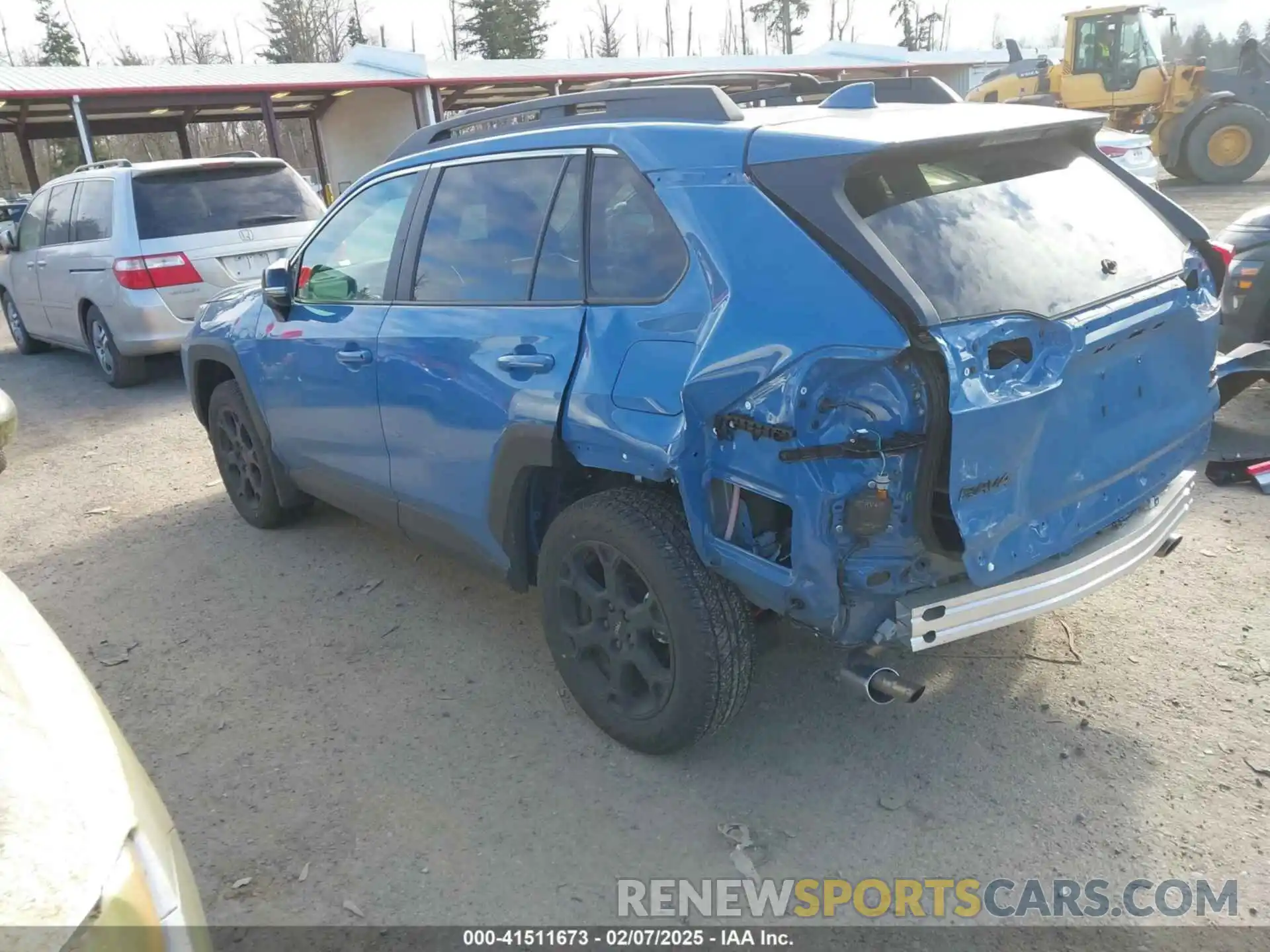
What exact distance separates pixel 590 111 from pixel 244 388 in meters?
2.38

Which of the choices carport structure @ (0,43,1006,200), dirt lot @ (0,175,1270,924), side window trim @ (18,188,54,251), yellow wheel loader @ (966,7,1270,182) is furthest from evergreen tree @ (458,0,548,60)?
dirt lot @ (0,175,1270,924)

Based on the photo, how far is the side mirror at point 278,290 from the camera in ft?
14.1

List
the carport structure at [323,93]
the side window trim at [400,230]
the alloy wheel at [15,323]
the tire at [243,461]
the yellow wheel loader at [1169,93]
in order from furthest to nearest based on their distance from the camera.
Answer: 1. the carport structure at [323,93]
2. the yellow wheel loader at [1169,93]
3. the alloy wheel at [15,323]
4. the tire at [243,461]
5. the side window trim at [400,230]

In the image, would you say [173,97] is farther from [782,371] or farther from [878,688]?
[878,688]

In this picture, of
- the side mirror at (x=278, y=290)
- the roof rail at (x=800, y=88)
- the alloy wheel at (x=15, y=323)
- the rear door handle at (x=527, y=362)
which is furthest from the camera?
the alloy wheel at (x=15, y=323)

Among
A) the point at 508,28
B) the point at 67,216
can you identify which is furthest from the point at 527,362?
the point at 508,28

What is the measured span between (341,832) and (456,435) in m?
1.35

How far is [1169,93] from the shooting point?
715 inches

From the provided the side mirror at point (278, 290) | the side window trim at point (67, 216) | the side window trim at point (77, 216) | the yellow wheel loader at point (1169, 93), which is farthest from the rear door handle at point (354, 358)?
the yellow wheel loader at point (1169, 93)

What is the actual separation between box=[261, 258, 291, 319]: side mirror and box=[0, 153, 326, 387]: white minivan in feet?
12.6

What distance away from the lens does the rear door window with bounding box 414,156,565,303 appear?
10.7 ft

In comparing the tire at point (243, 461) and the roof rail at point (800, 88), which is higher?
the roof rail at point (800, 88)

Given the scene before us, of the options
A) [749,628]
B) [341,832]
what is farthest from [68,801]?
[749,628]

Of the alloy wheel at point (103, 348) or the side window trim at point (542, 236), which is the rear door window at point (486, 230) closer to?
the side window trim at point (542, 236)
